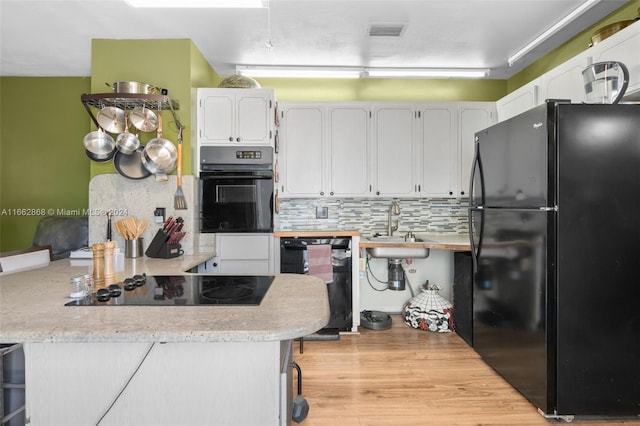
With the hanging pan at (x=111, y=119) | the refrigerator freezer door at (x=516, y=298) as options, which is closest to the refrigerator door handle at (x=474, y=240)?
the refrigerator freezer door at (x=516, y=298)

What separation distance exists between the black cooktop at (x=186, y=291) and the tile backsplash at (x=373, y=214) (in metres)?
2.23

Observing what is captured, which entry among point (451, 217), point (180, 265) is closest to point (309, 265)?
point (180, 265)

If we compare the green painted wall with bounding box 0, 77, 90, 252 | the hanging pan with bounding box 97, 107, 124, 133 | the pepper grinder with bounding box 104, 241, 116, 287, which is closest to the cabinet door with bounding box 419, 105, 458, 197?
the hanging pan with bounding box 97, 107, 124, 133

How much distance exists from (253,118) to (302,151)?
660 mm

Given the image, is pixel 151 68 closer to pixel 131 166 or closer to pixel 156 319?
pixel 131 166

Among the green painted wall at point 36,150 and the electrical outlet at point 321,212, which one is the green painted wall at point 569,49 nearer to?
the electrical outlet at point 321,212

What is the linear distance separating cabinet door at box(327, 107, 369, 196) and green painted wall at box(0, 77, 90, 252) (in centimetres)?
300

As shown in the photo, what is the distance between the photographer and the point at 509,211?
221 cm

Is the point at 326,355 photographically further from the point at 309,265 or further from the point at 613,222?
the point at 613,222

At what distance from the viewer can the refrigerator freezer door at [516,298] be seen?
6.28ft

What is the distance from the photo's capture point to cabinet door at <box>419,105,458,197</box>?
3625 mm

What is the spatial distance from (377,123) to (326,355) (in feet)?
7.86

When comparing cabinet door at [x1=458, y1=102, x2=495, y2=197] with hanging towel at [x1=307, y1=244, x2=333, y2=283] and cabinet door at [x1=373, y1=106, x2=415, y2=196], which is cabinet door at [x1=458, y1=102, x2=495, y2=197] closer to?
cabinet door at [x1=373, y1=106, x2=415, y2=196]

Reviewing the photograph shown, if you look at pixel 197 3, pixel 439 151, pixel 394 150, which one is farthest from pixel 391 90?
pixel 197 3
